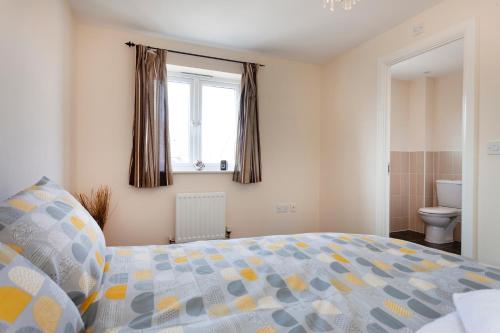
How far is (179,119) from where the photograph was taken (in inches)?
117

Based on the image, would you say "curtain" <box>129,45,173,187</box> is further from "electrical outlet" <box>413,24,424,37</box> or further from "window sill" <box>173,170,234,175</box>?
"electrical outlet" <box>413,24,424,37</box>

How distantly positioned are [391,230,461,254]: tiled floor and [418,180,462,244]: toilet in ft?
0.26

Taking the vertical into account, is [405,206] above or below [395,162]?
below

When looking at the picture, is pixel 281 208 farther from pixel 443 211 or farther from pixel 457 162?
pixel 457 162

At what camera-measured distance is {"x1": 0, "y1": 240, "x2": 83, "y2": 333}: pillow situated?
1.68 ft

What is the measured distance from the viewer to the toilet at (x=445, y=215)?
11.3ft

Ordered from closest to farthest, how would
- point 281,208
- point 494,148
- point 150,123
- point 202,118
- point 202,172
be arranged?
1. point 494,148
2. point 150,123
3. point 202,172
4. point 202,118
5. point 281,208

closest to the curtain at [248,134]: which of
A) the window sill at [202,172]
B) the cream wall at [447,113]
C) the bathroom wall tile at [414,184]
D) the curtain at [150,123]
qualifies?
the window sill at [202,172]

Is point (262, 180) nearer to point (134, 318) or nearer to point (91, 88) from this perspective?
point (91, 88)

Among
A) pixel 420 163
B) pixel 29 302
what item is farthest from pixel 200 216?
pixel 420 163

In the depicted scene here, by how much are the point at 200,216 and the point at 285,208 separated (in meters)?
1.10

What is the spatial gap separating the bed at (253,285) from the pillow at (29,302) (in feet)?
0.05

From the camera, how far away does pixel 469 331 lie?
22.7 inches

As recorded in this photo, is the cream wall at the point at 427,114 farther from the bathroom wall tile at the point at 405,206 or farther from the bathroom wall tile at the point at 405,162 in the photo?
the bathroom wall tile at the point at 405,206
